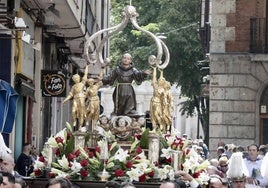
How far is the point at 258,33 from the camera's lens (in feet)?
108

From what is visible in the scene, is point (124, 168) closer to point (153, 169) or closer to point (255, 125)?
point (153, 169)

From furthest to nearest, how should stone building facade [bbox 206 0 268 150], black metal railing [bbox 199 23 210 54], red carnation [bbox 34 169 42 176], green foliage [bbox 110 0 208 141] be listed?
green foliage [bbox 110 0 208 141] → black metal railing [bbox 199 23 210 54] → stone building facade [bbox 206 0 268 150] → red carnation [bbox 34 169 42 176]

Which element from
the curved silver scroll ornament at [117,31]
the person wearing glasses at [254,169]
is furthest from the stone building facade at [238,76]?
the curved silver scroll ornament at [117,31]

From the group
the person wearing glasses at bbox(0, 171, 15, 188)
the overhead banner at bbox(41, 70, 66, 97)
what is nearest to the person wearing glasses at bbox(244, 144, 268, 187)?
the person wearing glasses at bbox(0, 171, 15, 188)

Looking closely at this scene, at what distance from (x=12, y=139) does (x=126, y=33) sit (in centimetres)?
2725

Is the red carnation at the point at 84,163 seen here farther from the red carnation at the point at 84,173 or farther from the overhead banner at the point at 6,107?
the overhead banner at the point at 6,107

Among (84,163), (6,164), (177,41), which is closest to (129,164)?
(84,163)

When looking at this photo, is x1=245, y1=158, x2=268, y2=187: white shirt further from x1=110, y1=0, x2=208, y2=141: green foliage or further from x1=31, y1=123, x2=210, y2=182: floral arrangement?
x1=110, y1=0, x2=208, y2=141: green foliage

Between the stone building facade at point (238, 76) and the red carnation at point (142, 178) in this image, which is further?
the stone building facade at point (238, 76)

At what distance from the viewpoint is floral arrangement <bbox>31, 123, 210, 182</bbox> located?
1652 cm

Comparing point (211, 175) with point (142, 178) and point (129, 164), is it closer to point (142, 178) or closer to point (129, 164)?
point (142, 178)

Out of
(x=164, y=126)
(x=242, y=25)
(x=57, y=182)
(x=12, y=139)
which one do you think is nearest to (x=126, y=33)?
(x=242, y=25)

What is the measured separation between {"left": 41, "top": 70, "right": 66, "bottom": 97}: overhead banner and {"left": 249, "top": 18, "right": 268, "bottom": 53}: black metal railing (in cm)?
618

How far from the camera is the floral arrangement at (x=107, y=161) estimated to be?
16.5 meters
